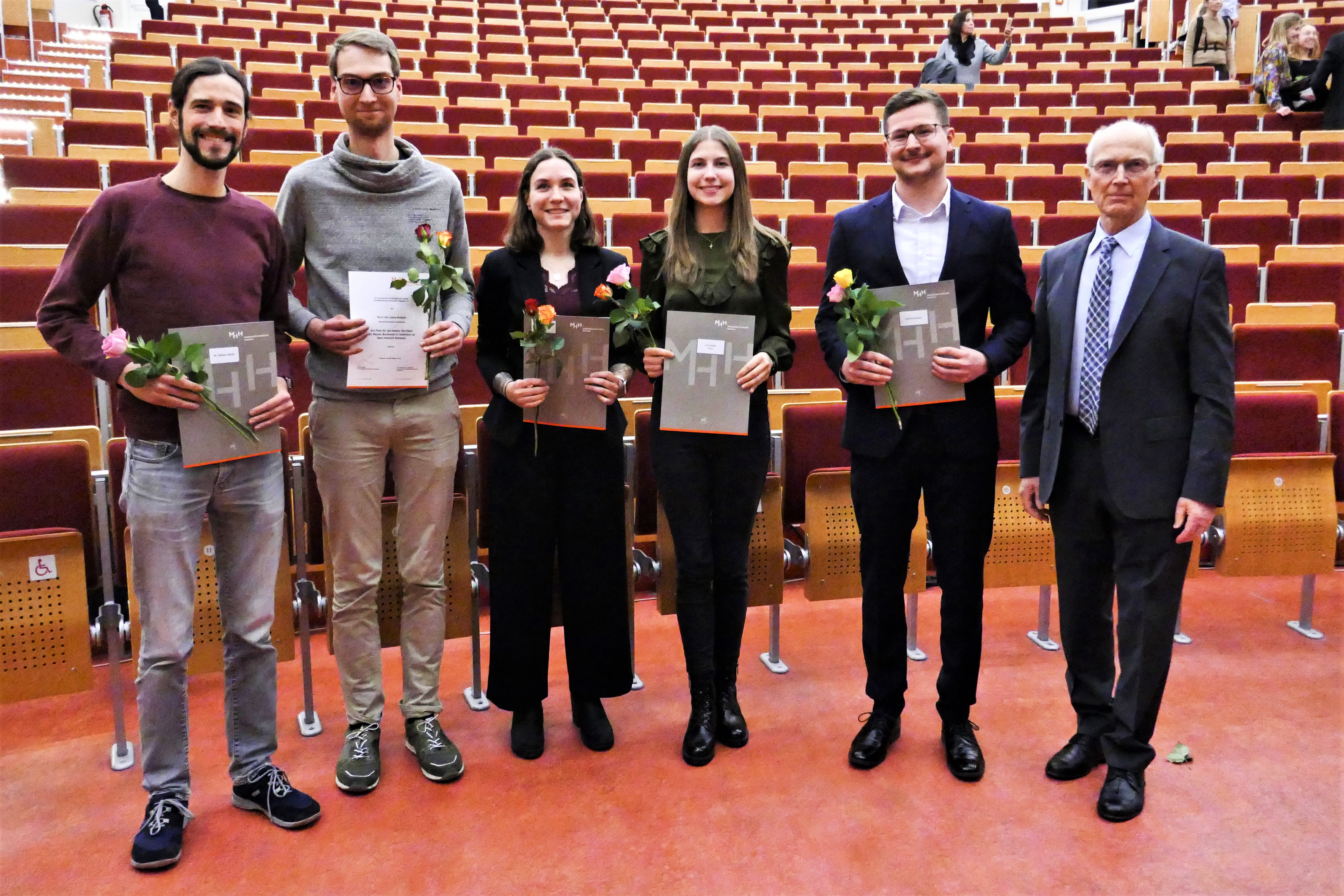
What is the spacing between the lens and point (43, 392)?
7.17 feet

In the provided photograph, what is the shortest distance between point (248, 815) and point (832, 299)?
131 centimetres

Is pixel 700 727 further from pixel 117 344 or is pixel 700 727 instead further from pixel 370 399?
pixel 117 344

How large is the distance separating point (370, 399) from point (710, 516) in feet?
2.09

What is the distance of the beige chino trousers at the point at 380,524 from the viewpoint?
61.8 inches

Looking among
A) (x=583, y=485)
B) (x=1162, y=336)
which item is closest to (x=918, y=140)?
(x=1162, y=336)

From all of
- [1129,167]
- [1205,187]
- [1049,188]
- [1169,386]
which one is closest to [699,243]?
[1129,167]

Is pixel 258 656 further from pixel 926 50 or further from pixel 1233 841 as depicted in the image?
pixel 926 50

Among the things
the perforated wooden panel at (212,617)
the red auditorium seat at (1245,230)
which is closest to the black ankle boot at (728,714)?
the perforated wooden panel at (212,617)

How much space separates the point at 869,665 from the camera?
5.68 feet

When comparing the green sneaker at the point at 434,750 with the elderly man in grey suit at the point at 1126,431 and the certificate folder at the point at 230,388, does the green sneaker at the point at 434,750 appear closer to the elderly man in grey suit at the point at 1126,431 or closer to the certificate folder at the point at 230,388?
the certificate folder at the point at 230,388

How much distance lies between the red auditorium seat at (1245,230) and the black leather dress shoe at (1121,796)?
11.1 ft

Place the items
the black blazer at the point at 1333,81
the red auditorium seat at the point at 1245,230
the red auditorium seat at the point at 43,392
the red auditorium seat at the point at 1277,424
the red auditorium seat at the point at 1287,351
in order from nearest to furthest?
1. the red auditorium seat at the point at 43,392
2. the red auditorium seat at the point at 1277,424
3. the red auditorium seat at the point at 1287,351
4. the red auditorium seat at the point at 1245,230
5. the black blazer at the point at 1333,81

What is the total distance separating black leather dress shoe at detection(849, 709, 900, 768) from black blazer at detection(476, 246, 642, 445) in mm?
723

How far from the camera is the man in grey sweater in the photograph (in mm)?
1536
